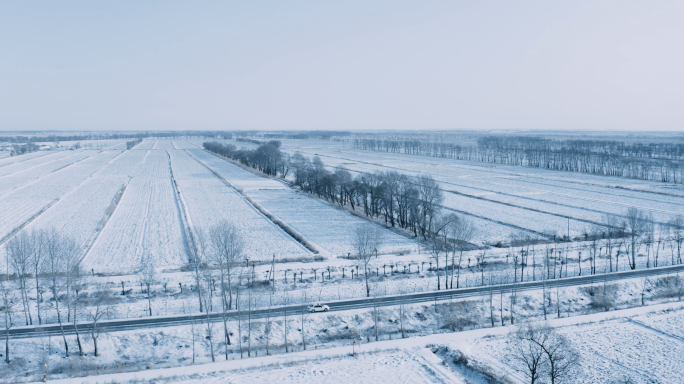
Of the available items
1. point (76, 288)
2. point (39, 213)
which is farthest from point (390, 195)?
point (39, 213)

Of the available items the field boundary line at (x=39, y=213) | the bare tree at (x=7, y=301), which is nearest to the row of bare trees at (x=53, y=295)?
the bare tree at (x=7, y=301)

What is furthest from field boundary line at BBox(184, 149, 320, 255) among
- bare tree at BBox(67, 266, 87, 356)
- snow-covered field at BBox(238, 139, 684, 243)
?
bare tree at BBox(67, 266, 87, 356)

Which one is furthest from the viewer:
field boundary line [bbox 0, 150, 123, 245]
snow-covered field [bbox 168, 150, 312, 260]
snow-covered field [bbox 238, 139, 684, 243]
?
snow-covered field [bbox 238, 139, 684, 243]

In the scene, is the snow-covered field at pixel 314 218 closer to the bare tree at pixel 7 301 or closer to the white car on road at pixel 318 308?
the white car on road at pixel 318 308

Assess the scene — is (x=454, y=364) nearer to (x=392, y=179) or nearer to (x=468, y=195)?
(x=392, y=179)

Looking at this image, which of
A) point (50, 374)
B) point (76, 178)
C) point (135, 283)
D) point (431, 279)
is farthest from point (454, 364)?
point (76, 178)

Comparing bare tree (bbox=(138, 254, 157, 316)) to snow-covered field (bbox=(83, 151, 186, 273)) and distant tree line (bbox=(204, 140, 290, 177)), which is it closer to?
→ snow-covered field (bbox=(83, 151, 186, 273))

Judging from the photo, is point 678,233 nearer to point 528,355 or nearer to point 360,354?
point 528,355
